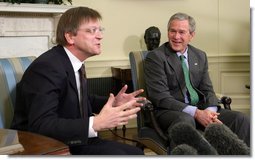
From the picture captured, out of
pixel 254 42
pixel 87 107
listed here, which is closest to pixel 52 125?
pixel 87 107

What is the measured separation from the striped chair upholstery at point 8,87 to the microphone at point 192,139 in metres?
0.86

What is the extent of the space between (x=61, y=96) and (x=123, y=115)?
0.23 m

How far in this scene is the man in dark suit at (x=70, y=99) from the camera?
0.84m

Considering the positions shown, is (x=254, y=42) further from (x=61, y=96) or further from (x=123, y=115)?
(x=61, y=96)

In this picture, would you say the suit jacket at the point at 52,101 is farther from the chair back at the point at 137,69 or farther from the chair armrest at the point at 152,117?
the chair back at the point at 137,69

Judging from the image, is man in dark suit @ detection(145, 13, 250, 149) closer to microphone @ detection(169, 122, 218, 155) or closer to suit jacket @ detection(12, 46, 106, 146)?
suit jacket @ detection(12, 46, 106, 146)

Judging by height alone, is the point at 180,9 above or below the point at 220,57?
above

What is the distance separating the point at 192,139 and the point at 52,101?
64 cm

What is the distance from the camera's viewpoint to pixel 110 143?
3.55ft

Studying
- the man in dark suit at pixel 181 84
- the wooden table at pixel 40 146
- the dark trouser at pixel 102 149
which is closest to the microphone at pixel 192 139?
the wooden table at pixel 40 146

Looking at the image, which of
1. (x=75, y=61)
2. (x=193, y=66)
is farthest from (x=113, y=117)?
(x=193, y=66)


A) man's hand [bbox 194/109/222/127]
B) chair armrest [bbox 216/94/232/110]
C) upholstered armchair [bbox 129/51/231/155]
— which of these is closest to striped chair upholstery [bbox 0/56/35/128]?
upholstered armchair [bbox 129/51/231/155]

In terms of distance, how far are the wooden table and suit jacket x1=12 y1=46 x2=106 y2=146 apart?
8cm

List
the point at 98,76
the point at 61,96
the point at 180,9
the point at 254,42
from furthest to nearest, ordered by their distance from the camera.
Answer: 1. the point at 180,9
2. the point at 98,76
3. the point at 61,96
4. the point at 254,42
